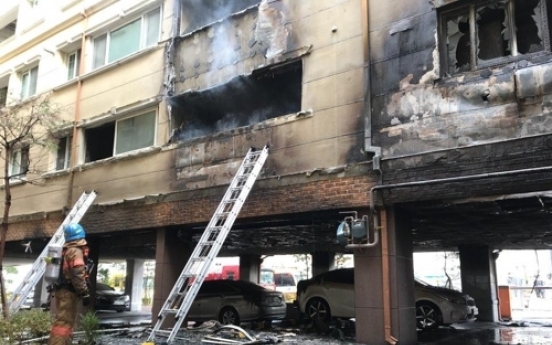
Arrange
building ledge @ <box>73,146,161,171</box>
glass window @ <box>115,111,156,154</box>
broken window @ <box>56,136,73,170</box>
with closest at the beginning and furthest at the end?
building ledge @ <box>73,146,161,171</box>
glass window @ <box>115,111,156,154</box>
broken window @ <box>56,136,73,170</box>

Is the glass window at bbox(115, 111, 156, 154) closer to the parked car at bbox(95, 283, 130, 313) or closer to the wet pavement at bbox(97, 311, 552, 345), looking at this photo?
the wet pavement at bbox(97, 311, 552, 345)

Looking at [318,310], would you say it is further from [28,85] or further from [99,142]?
[28,85]

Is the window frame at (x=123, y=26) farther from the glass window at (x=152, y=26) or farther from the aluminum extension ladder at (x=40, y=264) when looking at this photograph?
the aluminum extension ladder at (x=40, y=264)

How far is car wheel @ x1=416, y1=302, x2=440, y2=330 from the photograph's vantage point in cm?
1203

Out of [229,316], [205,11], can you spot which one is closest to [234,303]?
[229,316]

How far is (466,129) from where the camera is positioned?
25.9 feet

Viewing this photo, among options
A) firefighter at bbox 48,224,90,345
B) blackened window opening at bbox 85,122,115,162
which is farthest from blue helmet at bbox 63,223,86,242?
blackened window opening at bbox 85,122,115,162

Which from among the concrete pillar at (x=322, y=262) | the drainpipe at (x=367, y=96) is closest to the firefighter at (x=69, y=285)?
the drainpipe at (x=367, y=96)

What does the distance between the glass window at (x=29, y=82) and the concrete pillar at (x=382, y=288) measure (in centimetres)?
1393

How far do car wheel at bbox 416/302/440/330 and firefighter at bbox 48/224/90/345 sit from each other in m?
8.17

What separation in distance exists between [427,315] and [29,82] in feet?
49.5

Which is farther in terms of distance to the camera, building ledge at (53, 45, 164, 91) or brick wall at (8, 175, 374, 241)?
building ledge at (53, 45, 164, 91)

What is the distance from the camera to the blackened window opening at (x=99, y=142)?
14.6 m

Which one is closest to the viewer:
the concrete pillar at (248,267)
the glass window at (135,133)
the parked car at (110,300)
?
the glass window at (135,133)
